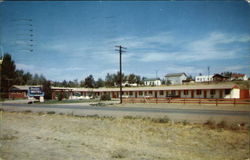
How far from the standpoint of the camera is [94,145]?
24.2 feet

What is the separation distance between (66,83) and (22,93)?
2428 inches

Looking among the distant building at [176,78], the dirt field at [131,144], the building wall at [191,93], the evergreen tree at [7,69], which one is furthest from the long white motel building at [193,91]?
the distant building at [176,78]

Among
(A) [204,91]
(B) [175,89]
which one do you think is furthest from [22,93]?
(A) [204,91]

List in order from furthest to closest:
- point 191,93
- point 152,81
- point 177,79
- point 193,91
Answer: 1. point 152,81
2. point 177,79
3. point 191,93
4. point 193,91

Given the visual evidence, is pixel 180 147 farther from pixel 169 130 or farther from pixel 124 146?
pixel 169 130

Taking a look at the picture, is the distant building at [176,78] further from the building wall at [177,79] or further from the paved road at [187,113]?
the paved road at [187,113]

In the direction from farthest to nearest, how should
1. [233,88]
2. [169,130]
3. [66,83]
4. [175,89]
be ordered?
1. [66,83]
2. [175,89]
3. [233,88]
4. [169,130]

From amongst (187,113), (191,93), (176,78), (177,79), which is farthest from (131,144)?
(176,78)

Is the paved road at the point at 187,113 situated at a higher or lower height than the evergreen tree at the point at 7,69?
lower

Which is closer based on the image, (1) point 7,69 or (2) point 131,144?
(2) point 131,144

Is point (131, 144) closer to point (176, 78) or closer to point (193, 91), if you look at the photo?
point (193, 91)

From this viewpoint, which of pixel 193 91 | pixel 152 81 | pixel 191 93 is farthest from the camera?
pixel 152 81

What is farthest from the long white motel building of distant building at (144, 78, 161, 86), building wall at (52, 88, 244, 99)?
distant building at (144, 78, 161, 86)

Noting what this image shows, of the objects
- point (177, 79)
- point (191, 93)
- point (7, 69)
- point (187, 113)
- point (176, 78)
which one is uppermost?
point (176, 78)
